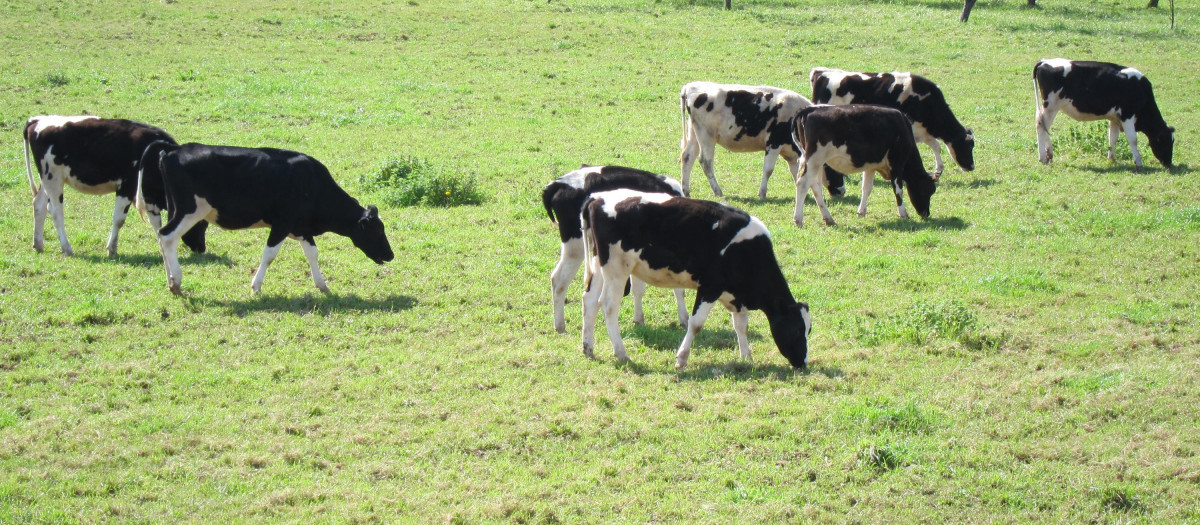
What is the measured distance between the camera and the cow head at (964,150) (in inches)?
762

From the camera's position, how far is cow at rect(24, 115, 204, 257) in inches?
589

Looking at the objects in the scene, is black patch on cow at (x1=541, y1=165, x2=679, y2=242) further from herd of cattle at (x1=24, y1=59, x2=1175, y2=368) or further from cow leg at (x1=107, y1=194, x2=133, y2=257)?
cow leg at (x1=107, y1=194, x2=133, y2=257)

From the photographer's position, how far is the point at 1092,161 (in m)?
20.3

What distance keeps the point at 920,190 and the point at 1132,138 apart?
6063 millimetres

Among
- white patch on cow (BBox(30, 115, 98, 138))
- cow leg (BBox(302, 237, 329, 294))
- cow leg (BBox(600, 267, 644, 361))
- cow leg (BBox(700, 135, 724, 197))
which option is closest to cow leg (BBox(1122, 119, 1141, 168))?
cow leg (BBox(700, 135, 724, 197))

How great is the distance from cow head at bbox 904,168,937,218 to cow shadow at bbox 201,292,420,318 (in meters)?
8.27

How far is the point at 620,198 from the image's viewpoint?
1052 centimetres

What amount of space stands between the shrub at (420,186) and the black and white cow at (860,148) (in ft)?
18.8

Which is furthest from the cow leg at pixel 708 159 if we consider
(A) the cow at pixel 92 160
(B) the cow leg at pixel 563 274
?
(A) the cow at pixel 92 160

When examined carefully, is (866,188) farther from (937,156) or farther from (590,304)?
(590,304)

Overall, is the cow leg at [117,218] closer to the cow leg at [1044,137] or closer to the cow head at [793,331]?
the cow head at [793,331]

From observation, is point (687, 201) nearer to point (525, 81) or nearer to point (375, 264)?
point (375, 264)

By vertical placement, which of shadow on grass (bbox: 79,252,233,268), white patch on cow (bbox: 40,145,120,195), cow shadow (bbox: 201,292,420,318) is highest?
white patch on cow (bbox: 40,145,120,195)

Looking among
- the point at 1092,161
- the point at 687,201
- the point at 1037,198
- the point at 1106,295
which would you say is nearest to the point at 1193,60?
the point at 1092,161
